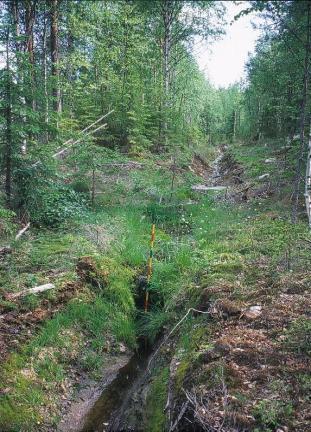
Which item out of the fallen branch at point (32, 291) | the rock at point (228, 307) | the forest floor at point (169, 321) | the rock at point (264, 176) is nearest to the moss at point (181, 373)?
the forest floor at point (169, 321)

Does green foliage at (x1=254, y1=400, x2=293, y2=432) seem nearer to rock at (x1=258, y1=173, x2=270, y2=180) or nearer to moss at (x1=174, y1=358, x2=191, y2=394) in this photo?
moss at (x1=174, y1=358, x2=191, y2=394)

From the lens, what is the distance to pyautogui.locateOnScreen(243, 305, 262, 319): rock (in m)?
4.95

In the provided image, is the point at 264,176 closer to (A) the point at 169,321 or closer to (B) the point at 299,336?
(A) the point at 169,321

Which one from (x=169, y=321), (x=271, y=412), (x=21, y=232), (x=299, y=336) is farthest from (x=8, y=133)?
(x=271, y=412)

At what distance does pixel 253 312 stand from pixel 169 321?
191 centimetres

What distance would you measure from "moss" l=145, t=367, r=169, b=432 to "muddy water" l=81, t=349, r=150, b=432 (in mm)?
376

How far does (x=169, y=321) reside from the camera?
6562mm

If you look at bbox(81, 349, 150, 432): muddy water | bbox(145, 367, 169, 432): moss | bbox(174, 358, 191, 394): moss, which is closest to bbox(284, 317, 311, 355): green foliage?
bbox(174, 358, 191, 394): moss

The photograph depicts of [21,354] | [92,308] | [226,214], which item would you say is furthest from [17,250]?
[226,214]

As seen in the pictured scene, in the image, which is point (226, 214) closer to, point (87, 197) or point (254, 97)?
point (87, 197)

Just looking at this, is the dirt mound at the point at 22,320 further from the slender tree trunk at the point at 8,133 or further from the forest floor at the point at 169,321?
the slender tree trunk at the point at 8,133

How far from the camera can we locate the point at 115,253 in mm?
7973

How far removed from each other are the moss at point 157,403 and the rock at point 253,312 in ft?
4.09

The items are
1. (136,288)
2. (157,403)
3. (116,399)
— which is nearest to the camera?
(157,403)
